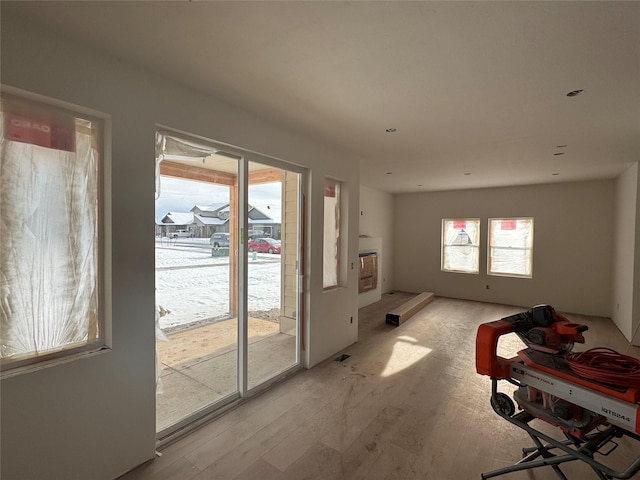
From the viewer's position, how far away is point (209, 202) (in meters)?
2.71

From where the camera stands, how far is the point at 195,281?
8.89ft

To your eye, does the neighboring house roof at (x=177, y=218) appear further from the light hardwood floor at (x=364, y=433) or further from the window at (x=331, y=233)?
the window at (x=331, y=233)

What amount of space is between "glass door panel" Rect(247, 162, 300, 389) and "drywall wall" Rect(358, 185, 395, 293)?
11.7 feet

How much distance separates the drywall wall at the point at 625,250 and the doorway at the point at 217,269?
16.0 ft

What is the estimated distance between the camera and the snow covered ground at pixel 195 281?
238cm

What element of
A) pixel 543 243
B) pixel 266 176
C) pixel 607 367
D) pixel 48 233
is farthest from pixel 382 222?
pixel 48 233

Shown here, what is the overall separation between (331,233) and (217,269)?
1675mm

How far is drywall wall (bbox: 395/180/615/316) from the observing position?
5.74 meters

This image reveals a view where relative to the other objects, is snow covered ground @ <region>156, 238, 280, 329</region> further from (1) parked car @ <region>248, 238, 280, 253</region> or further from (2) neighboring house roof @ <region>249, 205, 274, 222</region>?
(2) neighboring house roof @ <region>249, 205, 274, 222</region>

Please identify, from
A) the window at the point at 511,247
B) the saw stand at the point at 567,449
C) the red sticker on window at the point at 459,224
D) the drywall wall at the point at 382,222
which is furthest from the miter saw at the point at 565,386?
the red sticker on window at the point at 459,224

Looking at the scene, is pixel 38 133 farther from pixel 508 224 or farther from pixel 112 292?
pixel 508 224

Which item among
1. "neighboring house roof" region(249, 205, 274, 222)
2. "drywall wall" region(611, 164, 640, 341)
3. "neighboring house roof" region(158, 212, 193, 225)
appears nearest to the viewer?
"neighboring house roof" region(158, 212, 193, 225)

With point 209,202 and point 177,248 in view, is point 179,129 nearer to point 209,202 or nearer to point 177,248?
point 209,202

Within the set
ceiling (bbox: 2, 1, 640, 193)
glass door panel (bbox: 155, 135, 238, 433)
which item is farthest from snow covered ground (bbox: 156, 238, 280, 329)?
ceiling (bbox: 2, 1, 640, 193)
